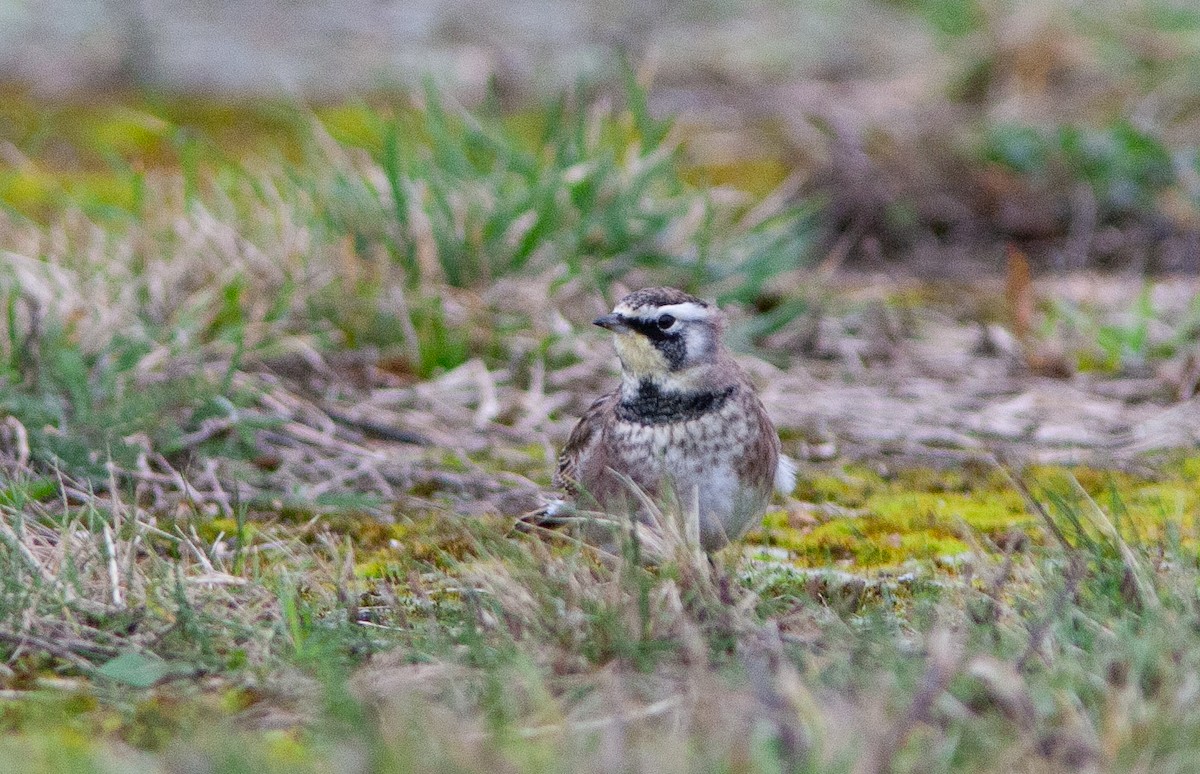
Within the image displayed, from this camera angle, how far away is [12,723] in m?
2.87

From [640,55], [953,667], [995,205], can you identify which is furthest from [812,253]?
[953,667]

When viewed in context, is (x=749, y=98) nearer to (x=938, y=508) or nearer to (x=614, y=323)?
(x=938, y=508)

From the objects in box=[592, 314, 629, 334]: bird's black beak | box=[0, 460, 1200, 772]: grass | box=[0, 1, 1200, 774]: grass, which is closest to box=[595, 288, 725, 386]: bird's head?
box=[592, 314, 629, 334]: bird's black beak

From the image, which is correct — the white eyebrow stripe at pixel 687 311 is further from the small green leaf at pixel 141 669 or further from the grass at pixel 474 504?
the small green leaf at pixel 141 669

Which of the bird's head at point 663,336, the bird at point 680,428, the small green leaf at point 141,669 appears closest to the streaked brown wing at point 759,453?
the bird at point 680,428

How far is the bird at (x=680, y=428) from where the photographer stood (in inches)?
155

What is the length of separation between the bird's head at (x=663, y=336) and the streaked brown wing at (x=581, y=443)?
0.15 meters

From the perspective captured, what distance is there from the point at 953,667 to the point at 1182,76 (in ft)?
26.3

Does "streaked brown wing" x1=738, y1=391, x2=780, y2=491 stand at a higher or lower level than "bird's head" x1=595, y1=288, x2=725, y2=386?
lower

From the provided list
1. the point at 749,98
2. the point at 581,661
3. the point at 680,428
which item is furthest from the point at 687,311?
the point at 749,98

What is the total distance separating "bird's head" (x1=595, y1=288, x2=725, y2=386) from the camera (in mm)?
4148

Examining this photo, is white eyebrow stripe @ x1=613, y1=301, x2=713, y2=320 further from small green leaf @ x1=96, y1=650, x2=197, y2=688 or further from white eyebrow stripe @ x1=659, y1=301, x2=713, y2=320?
small green leaf @ x1=96, y1=650, x2=197, y2=688

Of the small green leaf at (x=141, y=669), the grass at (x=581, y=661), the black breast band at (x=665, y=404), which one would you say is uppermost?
the black breast band at (x=665, y=404)

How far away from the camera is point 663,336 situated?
418 centimetres
